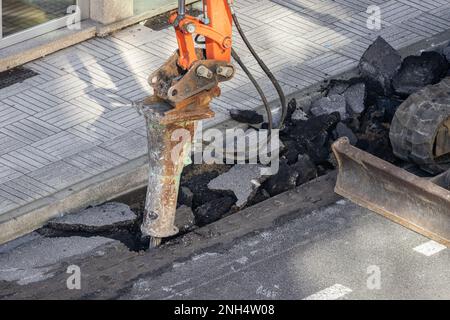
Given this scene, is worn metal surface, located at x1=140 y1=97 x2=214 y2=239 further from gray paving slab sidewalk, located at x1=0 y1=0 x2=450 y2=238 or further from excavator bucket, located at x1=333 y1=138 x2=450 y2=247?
excavator bucket, located at x1=333 y1=138 x2=450 y2=247

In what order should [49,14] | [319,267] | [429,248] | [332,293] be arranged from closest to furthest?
[332,293] → [319,267] → [429,248] → [49,14]

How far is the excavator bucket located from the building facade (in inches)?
165

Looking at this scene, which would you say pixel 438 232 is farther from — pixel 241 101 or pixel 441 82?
pixel 241 101

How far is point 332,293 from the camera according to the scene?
11891 millimetres

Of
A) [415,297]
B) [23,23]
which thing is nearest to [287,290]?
[415,297]

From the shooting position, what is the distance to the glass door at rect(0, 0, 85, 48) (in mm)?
15711

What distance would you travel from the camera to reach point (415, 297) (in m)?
11.9

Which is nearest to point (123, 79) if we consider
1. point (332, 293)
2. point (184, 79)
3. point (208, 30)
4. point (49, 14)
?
point (49, 14)

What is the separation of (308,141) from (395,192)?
1654mm

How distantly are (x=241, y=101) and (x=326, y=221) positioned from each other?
2.32 meters

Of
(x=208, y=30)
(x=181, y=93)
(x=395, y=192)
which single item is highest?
(x=208, y=30)

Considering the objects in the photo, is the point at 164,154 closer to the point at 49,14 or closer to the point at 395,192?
the point at 395,192

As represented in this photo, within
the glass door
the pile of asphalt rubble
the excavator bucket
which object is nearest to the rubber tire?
the pile of asphalt rubble

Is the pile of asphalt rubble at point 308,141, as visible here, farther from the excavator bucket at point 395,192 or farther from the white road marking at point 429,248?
the white road marking at point 429,248
